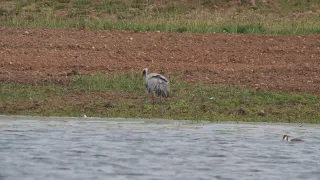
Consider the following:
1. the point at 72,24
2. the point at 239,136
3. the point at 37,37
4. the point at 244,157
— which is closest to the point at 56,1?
the point at 72,24

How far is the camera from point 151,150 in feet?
46.3

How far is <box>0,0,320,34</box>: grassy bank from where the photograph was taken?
88.5 feet

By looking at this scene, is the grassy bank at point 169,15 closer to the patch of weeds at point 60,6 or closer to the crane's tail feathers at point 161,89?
the patch of weeds at point 60,6

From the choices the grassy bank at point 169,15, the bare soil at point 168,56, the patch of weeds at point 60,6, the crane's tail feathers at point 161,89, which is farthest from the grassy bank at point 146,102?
the patch of weeds at point 60,6

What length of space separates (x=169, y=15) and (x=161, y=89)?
13.4 meters

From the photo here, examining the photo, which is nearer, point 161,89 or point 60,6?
point 161,89

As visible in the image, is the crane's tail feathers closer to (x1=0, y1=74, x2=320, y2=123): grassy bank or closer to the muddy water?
(x1=0, y1=74, x2=320, y2=123): grassy bank

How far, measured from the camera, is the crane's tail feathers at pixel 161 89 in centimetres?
1855

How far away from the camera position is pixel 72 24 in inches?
1086

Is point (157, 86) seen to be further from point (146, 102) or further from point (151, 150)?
point (151, 150)

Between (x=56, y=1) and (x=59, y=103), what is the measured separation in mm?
15611

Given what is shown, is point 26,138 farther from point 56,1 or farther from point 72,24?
point 56,1

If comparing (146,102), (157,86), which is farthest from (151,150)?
(146,102)

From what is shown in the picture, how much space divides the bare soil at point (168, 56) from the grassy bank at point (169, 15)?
127cm
